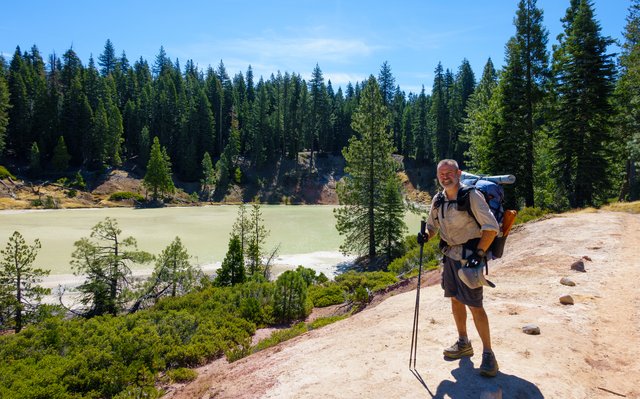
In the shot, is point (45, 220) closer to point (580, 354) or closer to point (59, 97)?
point (59, 97)

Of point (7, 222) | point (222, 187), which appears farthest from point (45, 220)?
point (222, 187)

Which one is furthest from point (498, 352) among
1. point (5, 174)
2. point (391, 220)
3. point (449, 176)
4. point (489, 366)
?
point (5, 174)

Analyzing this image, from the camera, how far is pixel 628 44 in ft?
80.9

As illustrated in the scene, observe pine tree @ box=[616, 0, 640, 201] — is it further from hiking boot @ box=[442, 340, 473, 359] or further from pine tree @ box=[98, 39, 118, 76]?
pine tree @ box=[98, 39, 118, 76]

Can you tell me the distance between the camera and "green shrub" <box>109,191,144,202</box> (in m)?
60.0

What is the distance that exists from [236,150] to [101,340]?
68945mm

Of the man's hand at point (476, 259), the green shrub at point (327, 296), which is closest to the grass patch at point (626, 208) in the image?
the green shrub at point (327, 296)

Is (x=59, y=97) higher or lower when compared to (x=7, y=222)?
higher

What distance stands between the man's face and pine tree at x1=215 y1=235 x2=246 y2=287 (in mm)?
15544

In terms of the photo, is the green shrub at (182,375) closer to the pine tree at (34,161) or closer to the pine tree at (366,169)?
the pine tree at (366,169)

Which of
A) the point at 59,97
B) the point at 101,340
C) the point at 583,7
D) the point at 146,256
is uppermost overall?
the point at 59,97

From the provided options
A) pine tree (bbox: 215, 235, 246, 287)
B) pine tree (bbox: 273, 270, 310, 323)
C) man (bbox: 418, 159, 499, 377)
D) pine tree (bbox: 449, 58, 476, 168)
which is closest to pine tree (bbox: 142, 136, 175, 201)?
pine tree (bbox: 215, 235, 246, 287)

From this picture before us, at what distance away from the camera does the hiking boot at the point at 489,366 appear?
14.2 ft

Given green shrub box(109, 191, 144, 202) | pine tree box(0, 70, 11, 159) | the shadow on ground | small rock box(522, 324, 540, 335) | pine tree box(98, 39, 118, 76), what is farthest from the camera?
pine tree box(98, 39, 118, 76)
